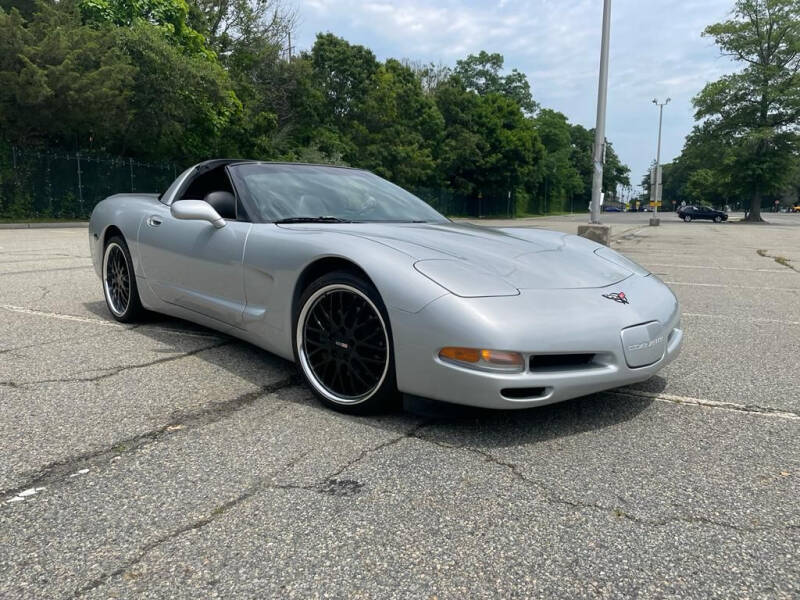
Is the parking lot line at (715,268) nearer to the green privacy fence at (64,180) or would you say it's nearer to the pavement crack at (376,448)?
the pavement crack at (376,448)

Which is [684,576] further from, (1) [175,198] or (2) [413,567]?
(1) [175,198]

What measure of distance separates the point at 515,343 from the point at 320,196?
5.88 ft

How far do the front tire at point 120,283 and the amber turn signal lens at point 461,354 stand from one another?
2.88 metres

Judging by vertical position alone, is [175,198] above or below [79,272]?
above

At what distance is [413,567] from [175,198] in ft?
11.3

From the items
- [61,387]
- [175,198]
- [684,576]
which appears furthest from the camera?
[175,198]

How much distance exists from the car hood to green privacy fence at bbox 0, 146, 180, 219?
2073 cm

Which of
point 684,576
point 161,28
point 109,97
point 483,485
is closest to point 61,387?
point 483,485

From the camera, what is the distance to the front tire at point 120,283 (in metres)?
4.45

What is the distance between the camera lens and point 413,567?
1.66 metres

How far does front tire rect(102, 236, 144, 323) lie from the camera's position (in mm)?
4453

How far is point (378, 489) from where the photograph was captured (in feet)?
6.88

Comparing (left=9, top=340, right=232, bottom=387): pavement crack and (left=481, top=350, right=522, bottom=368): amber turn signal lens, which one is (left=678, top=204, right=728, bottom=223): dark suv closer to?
(left=9, top=340, right=232, bottom=387): pavement crack

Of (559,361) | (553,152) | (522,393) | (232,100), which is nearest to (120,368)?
(522,393)
